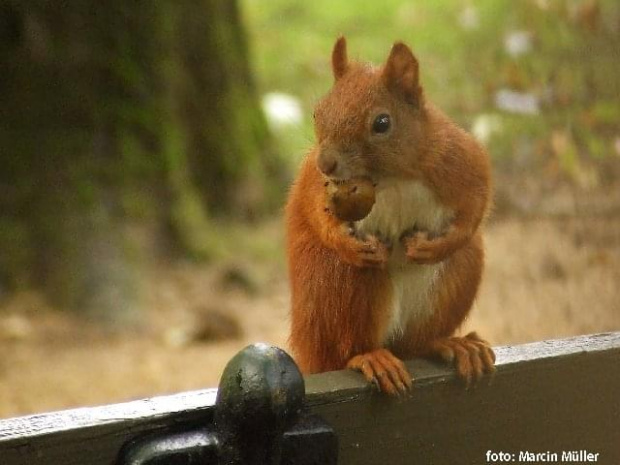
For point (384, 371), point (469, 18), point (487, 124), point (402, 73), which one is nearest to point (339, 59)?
point (402, 73)

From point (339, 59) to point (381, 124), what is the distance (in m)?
0.08

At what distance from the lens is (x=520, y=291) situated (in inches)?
69.1

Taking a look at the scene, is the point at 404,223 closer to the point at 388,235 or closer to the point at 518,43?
the point at 388,235

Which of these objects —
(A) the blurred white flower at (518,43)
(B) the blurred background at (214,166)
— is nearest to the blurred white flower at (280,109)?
(B) the blurred background at (214,166)

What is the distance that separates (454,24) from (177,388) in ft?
3.47

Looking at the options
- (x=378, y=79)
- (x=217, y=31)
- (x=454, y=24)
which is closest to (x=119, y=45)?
(x=217, y=31)

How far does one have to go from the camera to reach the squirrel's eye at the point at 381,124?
793 millimetres

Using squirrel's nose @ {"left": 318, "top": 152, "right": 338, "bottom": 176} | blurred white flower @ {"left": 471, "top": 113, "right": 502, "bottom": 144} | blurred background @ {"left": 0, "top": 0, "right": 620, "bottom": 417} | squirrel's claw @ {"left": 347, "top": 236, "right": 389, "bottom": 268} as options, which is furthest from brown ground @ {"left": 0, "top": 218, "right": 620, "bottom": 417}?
squirrel's nose @ {"left": 318, "top": 152, "right": 338, "bottom": 176}

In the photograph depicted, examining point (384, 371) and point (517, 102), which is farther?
point (517, 102)

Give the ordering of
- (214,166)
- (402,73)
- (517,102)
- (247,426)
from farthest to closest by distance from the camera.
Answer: (214,166) → (517,102) → (402,73) → (247,426)

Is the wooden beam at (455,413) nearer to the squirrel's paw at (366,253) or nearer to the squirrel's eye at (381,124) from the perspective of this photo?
the squirrel's paw at (366,253)

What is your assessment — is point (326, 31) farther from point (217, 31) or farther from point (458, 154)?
point (458, 154)

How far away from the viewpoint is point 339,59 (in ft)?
2.72

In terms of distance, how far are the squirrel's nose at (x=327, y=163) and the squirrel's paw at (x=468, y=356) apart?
9.8 inches
